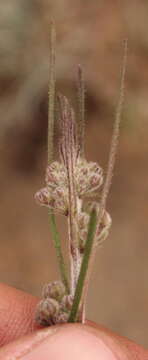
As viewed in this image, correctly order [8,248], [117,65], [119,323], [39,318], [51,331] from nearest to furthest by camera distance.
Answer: [51,331] → [39,318] → [119,323] → [8,248] → [117,65]

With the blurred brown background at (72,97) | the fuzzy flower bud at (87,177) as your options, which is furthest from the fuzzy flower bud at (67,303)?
the blurred brown background at (72,97)

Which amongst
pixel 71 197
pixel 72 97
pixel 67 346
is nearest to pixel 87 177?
pixel 71 197

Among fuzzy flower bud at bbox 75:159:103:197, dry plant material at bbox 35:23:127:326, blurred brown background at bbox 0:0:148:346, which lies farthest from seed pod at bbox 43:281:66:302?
blurred brown background at bbox 0:0:148:346

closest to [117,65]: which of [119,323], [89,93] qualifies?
[89,93]

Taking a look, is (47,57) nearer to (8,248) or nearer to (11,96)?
(11,96)

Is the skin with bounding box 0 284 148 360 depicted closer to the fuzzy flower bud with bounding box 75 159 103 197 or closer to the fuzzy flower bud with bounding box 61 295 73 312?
the fuzzy flower bud with bounding box 61 295 73 312
